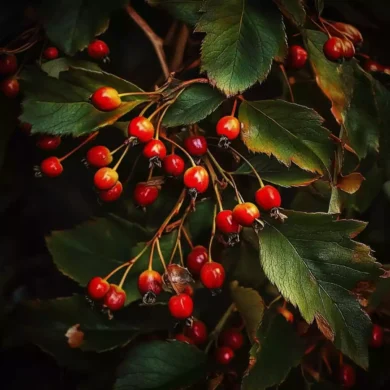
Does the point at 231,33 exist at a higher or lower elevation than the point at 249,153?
higher

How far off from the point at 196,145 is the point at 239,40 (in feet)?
0.34

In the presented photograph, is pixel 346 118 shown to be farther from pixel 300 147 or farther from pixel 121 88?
pixel 121 88

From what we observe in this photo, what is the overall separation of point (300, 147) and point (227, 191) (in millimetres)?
123

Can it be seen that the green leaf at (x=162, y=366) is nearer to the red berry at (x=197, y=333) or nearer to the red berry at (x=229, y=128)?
the red berry at (x=197, y=333)

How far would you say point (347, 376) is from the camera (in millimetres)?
679

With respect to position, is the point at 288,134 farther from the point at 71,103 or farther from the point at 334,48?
the point at 71,103

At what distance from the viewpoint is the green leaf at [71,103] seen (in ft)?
1.90

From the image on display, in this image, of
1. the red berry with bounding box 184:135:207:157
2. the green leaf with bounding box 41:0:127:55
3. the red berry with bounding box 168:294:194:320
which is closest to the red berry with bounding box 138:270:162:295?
the red berry with bounding box 168:294:194:320

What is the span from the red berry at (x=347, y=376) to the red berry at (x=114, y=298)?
27 cm

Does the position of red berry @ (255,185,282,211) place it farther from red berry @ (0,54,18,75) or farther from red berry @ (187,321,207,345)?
red berry @ (0,54,18,75)

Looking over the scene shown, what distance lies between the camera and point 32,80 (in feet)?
1.99

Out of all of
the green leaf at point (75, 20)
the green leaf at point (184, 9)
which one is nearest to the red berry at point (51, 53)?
the green leaf at point (75, 20)

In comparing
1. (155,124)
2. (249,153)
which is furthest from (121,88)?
(249,153)

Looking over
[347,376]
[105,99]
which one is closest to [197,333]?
[347,376]
